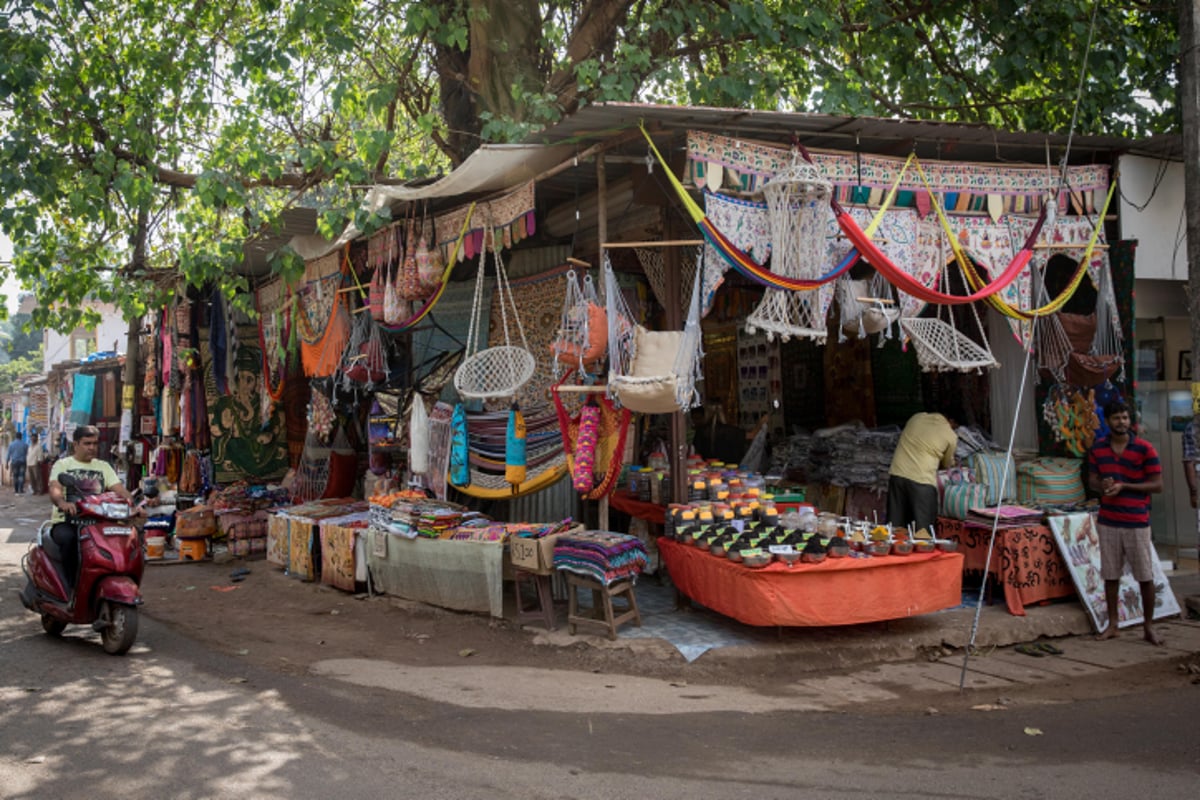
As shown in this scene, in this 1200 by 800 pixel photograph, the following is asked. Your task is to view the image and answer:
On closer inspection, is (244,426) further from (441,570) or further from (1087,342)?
(1087,342)

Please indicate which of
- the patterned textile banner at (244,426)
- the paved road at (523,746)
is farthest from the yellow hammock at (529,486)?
the patterned textile banner at (244,426)

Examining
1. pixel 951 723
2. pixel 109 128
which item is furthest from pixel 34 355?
pixel 951 723

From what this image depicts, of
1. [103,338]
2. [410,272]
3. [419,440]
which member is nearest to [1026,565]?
[419,440]

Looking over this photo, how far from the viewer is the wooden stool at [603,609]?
21.4ft

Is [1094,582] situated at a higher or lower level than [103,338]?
lower

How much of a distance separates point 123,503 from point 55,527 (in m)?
0.60

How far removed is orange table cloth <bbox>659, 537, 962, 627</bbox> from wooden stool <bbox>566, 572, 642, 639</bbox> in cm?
52

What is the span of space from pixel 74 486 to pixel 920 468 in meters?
6.51

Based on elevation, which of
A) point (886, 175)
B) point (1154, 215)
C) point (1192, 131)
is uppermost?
point (1192, 131)

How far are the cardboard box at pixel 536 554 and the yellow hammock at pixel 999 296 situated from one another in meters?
3.76

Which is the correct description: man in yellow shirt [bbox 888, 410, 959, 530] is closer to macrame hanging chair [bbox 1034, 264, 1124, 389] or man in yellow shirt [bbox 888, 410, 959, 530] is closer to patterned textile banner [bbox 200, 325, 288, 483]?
macrame hanging chair [bbox 1034, 264, 1124, 389]

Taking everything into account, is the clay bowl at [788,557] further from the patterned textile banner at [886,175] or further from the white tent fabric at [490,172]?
the white tent fabric at [490,172]

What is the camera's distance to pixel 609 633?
6.52 m

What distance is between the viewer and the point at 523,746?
453cm
